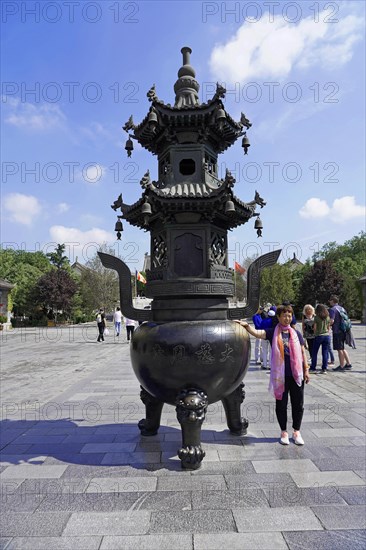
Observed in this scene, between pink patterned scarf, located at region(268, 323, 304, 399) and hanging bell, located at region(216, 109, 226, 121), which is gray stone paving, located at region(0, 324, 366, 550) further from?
hanging bell, located at region(216, 109, 226, 121)

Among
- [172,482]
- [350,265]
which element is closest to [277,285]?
[350,265]

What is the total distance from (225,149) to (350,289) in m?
37.6

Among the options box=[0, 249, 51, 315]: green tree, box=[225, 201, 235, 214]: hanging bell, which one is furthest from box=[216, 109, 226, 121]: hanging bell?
box=[0, 249, 51, 315]: green tree

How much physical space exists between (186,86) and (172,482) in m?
5.14

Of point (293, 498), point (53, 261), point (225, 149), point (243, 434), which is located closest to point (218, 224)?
point (225, 149)

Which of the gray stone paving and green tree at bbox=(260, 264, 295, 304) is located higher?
green tree at bbox=(260, 264, 295, 304)

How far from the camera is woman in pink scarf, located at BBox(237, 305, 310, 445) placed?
4.72m

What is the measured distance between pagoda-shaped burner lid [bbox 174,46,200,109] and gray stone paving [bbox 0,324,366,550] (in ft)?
15.2

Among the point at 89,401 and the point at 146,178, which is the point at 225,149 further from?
the point at 89,401

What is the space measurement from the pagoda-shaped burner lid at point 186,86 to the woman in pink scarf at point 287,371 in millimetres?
3216

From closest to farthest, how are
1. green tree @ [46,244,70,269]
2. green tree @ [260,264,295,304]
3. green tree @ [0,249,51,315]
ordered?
green tree @ [260,264,295,304] < green tree @ [0,249,51,315] < green tree @ [46,244,70,269]

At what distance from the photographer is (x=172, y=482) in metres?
3.78

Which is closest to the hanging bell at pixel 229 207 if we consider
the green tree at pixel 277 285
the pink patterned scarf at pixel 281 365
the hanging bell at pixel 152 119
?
the hanging bell at pixel 152 119

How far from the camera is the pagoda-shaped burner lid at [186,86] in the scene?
17.0 ft
